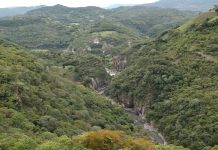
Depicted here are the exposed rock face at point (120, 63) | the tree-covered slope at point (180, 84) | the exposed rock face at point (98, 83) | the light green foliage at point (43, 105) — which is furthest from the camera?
the exposed rock face at point (120, 63)

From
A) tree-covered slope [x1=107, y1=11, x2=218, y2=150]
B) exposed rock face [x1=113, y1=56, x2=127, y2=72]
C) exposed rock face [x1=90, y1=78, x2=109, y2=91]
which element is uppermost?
tree-covered slope [x1=107, y1=11, x2=218, y2=150]

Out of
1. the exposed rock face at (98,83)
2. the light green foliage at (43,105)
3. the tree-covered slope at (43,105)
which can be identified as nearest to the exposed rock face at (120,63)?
the exposed rock face at (98,83)

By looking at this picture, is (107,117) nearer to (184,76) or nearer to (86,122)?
(86,122)

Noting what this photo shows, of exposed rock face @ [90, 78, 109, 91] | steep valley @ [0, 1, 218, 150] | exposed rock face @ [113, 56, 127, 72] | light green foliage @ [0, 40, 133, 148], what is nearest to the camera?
steep valley @ [0, 1, 218, 150]

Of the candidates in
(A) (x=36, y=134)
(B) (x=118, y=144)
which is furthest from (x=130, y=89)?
(B) (x=118, y=144)

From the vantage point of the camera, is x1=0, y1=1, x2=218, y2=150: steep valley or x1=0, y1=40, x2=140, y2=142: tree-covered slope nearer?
x1=0, y1=1, x2=218, y2=150: steep valley

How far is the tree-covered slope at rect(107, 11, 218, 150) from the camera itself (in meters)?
77.9

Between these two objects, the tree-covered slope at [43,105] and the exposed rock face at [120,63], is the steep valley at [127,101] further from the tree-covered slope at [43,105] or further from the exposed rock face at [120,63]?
the exposed rock face at [120,63]

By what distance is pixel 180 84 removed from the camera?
95500 mm

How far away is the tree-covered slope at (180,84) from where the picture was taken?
256 ft

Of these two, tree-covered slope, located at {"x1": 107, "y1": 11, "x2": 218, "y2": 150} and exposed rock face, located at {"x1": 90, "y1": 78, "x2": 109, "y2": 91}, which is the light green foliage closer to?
tree-covered slope, located at {"x1": 107, "y1": 11, "x2": 218, "y2": 150}

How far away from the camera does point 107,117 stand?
79.7 m

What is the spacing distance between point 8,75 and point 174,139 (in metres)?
31.8

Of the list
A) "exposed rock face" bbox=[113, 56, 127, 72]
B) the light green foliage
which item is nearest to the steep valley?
the light green foliage
